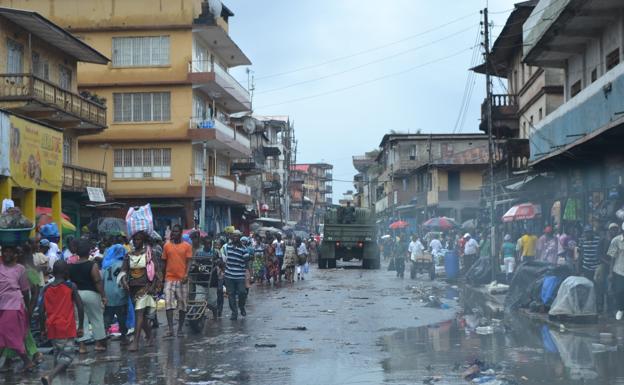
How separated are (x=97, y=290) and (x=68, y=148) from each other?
26.2 m

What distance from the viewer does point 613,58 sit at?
2184cm

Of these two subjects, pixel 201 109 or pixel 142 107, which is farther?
pixel 201 109

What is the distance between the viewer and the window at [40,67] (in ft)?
105

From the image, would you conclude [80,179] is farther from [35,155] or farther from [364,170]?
[364,170]

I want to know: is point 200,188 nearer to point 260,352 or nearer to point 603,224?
point 603,224

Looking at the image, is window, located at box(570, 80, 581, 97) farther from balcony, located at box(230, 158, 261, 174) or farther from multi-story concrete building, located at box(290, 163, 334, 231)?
multi-story concrete building, located at box(290, 163, 334, 231)

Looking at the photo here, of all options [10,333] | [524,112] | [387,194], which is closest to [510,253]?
[524,112]

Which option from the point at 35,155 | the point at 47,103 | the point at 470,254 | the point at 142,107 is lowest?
the point at 470,254

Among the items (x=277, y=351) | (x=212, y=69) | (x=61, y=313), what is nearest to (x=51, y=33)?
(x=212, y=69)

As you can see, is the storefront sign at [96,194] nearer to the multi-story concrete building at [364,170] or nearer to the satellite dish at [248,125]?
the satellite dish at [248,125]

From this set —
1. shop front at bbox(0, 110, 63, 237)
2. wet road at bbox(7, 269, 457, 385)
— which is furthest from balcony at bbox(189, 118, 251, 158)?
wet road at bbox(7, 269, 457, 385)

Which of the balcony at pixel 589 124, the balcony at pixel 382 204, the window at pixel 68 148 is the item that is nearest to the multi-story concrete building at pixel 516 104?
the balcony at pixel 589 124

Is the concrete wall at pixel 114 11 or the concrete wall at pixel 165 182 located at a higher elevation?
the concrete wall at pixel 114 11

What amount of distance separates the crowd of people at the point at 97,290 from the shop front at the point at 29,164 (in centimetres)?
721
